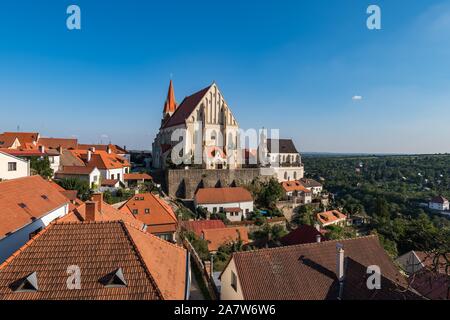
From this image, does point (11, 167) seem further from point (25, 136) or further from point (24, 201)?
point (25, 136)

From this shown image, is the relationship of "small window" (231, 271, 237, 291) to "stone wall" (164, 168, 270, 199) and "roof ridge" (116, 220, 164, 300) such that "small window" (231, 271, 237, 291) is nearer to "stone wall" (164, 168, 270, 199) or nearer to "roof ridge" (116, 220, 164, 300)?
"roof ridge" (116, 220, 164, 300)

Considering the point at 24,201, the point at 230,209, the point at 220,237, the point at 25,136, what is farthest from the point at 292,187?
the point at 25,136

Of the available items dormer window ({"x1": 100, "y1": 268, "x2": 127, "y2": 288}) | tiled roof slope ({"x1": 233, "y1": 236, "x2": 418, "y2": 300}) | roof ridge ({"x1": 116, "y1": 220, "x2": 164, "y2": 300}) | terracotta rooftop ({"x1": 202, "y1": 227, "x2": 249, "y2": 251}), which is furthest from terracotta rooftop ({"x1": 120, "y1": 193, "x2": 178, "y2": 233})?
dormer window ({"x1": 100, "y1": 268, "x2": 127, "y2": 288})

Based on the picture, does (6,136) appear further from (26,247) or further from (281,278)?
(281,278)

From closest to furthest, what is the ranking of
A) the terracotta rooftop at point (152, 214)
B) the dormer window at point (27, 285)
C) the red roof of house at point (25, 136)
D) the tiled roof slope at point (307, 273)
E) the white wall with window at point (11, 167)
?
the dormer window at point (27, 285), the tiled roof slope at point (307, 273), the white wall with window at point (11, 167), the terracotta rooftop at point (152, 214), the red roof of house at point (25, 136)

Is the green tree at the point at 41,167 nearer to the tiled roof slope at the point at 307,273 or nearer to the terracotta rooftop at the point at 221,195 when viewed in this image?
the terracotta rooftop at the point at 221,195

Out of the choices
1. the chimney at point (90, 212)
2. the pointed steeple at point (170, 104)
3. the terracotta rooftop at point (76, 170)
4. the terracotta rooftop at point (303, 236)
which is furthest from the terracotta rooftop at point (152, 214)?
the pointed steeple at point (170, 104)
